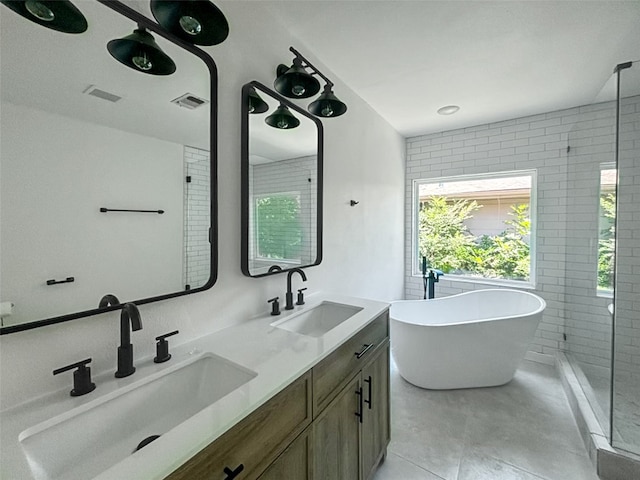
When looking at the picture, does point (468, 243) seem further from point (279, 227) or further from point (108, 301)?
point (108, 301)

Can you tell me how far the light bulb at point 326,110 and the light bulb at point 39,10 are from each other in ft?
3.86

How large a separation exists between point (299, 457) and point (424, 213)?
3206 mm

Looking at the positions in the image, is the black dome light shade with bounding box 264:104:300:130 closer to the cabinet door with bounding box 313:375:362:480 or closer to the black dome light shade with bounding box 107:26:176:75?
the black dome light shade with bounding box 107:26:176:75

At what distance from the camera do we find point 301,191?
1.85m

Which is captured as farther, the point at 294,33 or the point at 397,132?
the point at 397,132

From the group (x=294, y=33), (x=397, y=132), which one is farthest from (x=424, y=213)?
(x=294, y=33)

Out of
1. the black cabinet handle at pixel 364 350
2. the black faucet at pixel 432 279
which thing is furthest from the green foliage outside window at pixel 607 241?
the black cabinet handle at pixel 364 350

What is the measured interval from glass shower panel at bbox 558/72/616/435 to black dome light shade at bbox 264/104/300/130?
2.47 metres

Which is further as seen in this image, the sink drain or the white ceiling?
the white ceiling

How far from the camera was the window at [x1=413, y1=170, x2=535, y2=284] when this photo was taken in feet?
10.1

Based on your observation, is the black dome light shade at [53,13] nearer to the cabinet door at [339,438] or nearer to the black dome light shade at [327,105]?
the black dome light shade at [327,105]

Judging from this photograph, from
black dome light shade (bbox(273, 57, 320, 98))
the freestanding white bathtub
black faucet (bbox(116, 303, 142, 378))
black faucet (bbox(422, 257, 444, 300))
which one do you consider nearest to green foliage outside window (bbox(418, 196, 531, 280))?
black faucet (bbox(422, 257, 444, 300))

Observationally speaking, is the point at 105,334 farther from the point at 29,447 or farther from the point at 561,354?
the point at 561,354

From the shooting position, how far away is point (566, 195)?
2.83 m
